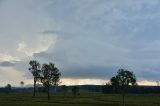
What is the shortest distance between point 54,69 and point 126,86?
194ft

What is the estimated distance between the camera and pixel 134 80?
121 m

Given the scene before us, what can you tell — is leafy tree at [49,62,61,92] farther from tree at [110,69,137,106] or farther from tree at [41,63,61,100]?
tree at [110,69,137,106]

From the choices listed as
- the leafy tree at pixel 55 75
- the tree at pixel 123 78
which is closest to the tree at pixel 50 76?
the leafy tree at pixel 55 75

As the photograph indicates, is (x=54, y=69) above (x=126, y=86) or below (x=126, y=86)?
above

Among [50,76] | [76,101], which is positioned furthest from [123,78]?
[50,76]

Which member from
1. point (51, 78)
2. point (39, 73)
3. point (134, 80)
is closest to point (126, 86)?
point (134, 80)

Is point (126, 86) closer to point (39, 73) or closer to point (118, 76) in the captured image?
point (118, 76)

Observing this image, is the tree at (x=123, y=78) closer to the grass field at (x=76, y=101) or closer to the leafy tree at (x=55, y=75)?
the grass field at (x=76, y=101)

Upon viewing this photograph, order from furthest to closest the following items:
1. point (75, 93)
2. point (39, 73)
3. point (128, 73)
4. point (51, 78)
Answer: point (75, 93), point (39, 73), point (51, 78), point (128, 73)

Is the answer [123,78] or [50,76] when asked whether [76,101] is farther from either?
[50,76]

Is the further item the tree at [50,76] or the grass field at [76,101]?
the tree at [50,76]

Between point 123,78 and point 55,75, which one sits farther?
point 55,75

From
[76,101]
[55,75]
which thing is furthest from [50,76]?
[76,101]

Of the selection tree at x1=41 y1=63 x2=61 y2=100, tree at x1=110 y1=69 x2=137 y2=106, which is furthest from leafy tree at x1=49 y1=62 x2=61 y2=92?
tree at x1=110 y1=69 x2=137 y2=106
